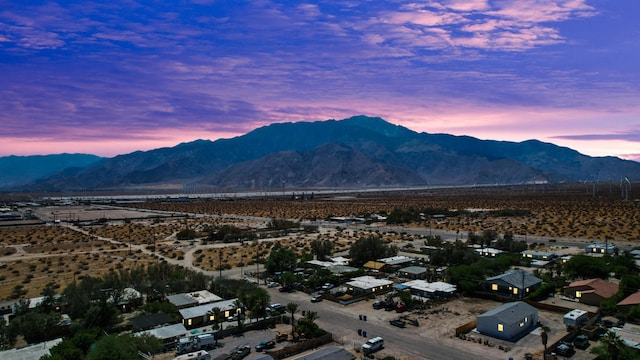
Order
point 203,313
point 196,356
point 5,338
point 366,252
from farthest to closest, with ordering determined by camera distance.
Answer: point 366,252, point 203,313, point 5,338, point 196,356

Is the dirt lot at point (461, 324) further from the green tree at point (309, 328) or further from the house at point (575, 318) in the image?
the green tree at point (309, 328)

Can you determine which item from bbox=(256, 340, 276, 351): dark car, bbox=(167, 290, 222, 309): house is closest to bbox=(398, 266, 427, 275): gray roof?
bbox=(167, 290, 222, 309): house

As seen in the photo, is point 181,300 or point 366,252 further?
point 366,252

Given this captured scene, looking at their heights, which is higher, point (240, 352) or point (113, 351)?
point (113, 351)

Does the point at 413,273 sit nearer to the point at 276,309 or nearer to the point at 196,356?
the point at 276,309

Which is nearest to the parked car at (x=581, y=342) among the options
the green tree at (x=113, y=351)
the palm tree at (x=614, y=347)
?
the palm tree at (x=614, y=347)

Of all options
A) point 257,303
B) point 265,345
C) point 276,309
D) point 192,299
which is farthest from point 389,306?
point 192,299

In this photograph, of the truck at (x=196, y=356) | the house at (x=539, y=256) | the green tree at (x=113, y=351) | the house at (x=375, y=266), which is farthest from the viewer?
the house at (x=539, y=256)
